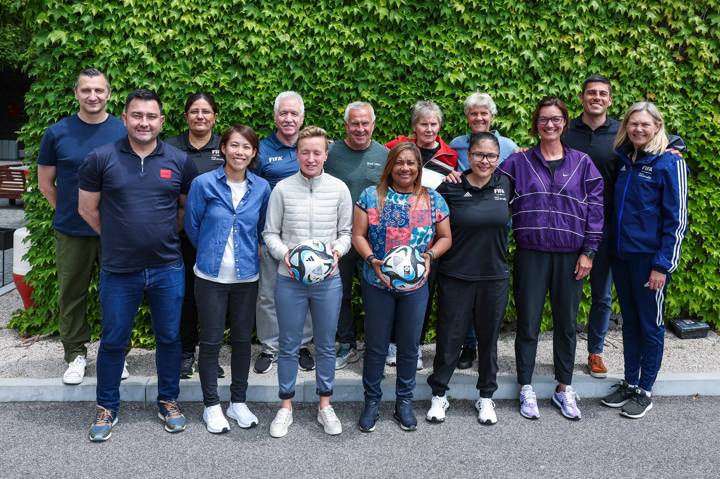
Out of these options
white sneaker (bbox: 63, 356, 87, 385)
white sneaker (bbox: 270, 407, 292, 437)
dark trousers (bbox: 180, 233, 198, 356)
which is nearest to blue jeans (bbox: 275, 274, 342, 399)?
white sneaker (bbox: 270, 407, 292, 437)

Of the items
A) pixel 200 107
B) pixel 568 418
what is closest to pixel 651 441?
pixel 568 418

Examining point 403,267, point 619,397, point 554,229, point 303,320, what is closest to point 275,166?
point 303,320

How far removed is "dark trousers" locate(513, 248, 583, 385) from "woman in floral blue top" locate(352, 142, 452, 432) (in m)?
0.68

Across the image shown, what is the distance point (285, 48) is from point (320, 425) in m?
3.08

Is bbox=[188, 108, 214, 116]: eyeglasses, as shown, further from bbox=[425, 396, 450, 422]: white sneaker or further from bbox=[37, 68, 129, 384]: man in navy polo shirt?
bbox=[425, 396, 450, 422]: white sneaker

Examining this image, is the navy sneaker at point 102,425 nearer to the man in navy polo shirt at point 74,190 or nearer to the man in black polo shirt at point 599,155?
the man in navy polo shirt at point 74,190

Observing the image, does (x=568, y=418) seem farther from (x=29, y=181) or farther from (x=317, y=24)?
(x=29, y=181)

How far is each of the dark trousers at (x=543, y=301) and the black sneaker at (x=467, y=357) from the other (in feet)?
1.99

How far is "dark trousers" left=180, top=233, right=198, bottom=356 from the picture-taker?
436 centimetres

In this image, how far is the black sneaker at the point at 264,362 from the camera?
15.4ft

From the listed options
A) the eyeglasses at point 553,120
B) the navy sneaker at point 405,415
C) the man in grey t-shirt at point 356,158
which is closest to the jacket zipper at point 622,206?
the eyeglasses at point 553,120

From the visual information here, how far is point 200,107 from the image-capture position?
14.2ft

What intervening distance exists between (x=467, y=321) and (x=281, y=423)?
1.41m

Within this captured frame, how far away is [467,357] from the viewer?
4934 millimetres
